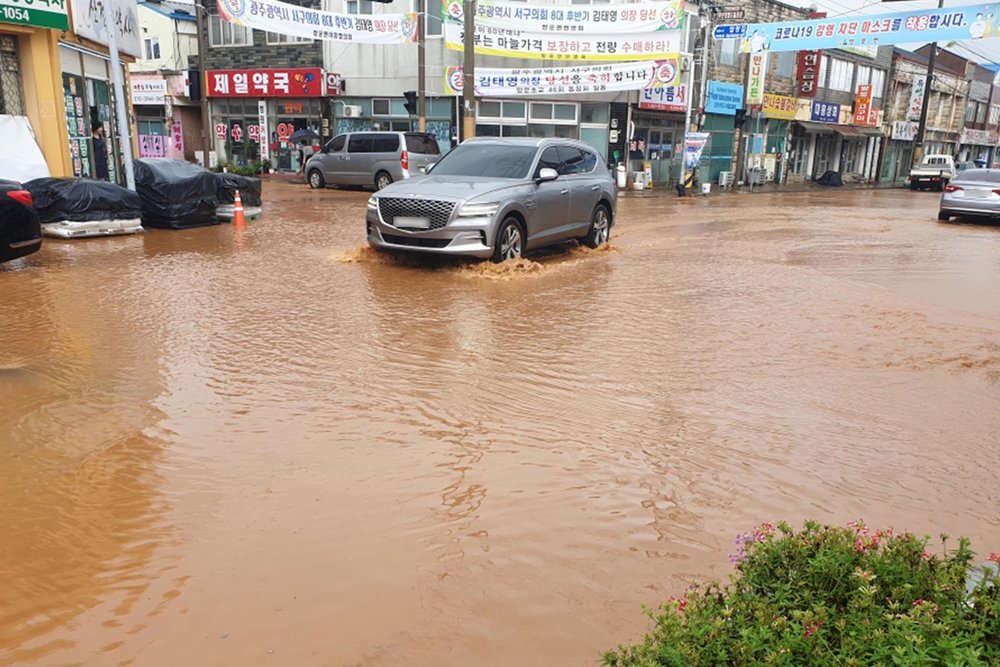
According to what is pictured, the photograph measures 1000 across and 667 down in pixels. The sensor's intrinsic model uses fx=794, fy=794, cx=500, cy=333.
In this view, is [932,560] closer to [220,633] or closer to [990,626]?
[990,626]

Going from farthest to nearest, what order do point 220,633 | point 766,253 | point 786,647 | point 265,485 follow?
point 766,253 → point 265,485 → point 220,633 → point 786,647

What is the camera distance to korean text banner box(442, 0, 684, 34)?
25.2 meters

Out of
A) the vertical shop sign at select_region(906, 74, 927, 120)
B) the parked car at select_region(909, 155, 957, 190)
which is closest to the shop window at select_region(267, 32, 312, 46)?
the parked car at select_region(909, 155, 957, 190)

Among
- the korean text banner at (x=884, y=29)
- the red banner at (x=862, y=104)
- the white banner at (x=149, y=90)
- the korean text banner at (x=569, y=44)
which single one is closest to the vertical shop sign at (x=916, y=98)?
the red banner at (x=862, y=104)

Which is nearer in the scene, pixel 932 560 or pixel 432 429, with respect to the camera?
pixel 932 560

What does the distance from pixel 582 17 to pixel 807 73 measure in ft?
55.7

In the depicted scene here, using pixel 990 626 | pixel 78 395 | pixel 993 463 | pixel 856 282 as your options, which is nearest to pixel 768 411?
pixel 993 463

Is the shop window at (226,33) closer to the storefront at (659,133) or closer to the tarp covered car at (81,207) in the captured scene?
the storefront at (659,133)

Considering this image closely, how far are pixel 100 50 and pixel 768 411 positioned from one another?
1759cm

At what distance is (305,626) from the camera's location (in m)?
2.96

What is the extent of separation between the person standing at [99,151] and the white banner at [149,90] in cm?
1621

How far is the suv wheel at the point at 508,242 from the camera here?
32.9ft

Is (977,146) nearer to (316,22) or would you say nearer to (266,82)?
(266,82)

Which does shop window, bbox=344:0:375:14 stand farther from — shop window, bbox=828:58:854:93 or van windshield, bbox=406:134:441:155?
shop window, bbox=828:58:854:93
